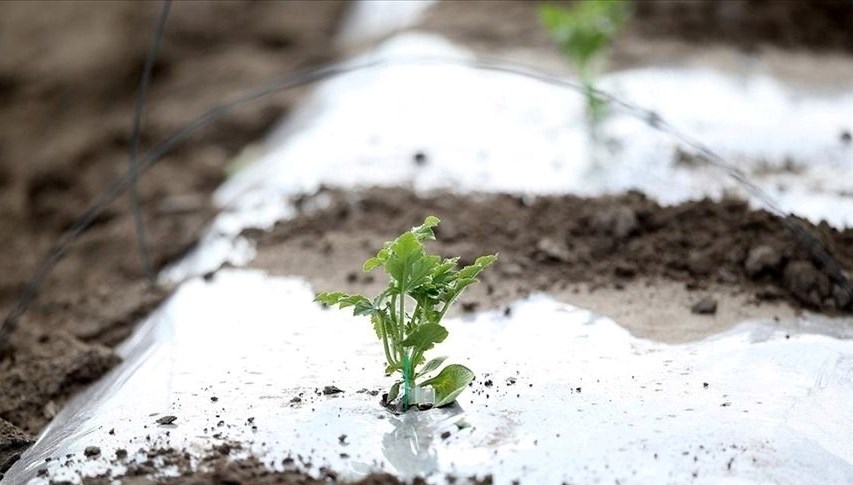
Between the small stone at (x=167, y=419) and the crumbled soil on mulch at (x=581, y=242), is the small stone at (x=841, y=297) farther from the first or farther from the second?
the small stone at (x=167, y=419)

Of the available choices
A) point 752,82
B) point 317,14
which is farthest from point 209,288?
point 317,14

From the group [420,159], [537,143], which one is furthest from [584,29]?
[420,159]

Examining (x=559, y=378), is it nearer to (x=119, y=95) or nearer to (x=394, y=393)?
(x=394, y=393)

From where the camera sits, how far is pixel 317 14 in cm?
834

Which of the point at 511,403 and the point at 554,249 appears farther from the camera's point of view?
the point at 554,249

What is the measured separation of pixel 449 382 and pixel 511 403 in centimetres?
18

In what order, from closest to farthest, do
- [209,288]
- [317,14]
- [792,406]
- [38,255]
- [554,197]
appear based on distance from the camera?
[792,406] < [209,288] < [554,197] < [38,255] < [317,14]

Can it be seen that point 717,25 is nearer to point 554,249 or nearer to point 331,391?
point 554,249

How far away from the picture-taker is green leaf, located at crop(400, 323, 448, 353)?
287 centimetres

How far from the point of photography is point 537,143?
5270 mm

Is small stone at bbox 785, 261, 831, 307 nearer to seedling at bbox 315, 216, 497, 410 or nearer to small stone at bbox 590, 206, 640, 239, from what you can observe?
small stone at bbox 590, 206, 640, 239

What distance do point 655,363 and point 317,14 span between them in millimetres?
5745

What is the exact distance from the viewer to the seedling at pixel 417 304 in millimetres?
2855

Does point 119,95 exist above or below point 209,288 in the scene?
above
